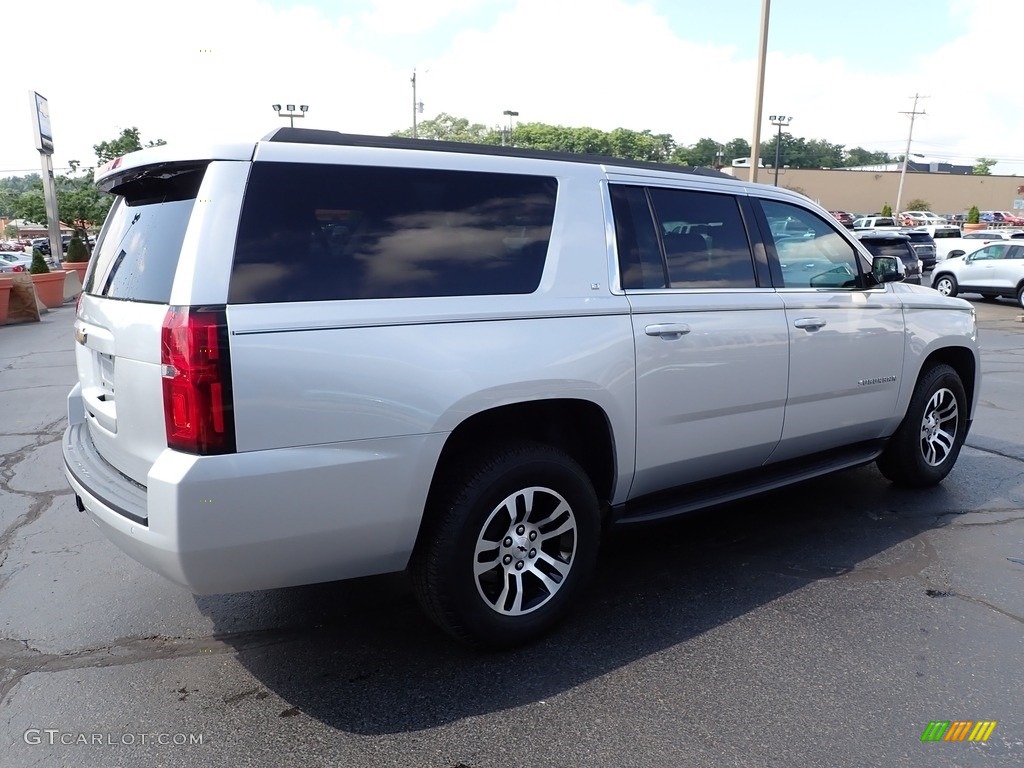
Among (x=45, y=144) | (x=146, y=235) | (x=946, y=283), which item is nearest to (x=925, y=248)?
(x=946, y=283)

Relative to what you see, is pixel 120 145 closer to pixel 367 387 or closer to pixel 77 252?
pixel 77 252

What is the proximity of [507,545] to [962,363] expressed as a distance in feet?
12.8

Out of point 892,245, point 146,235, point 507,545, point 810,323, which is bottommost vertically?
point 507,545

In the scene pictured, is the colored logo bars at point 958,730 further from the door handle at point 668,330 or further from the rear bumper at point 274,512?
the rear bumper at point 274,512

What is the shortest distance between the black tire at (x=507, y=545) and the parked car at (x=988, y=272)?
19908mm

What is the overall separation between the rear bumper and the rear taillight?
74 mm

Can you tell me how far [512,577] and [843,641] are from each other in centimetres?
145

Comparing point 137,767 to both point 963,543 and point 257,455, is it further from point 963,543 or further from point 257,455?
point 963,543

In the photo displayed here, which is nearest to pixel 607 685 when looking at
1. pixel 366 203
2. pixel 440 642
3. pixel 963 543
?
pixel 440 642

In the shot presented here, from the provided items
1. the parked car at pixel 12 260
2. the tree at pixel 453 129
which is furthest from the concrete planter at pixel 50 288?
the tree at pixel 453 129

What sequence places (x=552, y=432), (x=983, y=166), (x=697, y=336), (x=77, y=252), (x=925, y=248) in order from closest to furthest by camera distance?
(x=552, y=432)
(x=697, y=336)
(x=925, y=248)
(x=77, y=252)
(x=983, y=166)

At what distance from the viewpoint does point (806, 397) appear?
4.21 m

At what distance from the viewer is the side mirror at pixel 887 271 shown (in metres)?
4.69

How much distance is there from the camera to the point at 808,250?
449 centimetres
